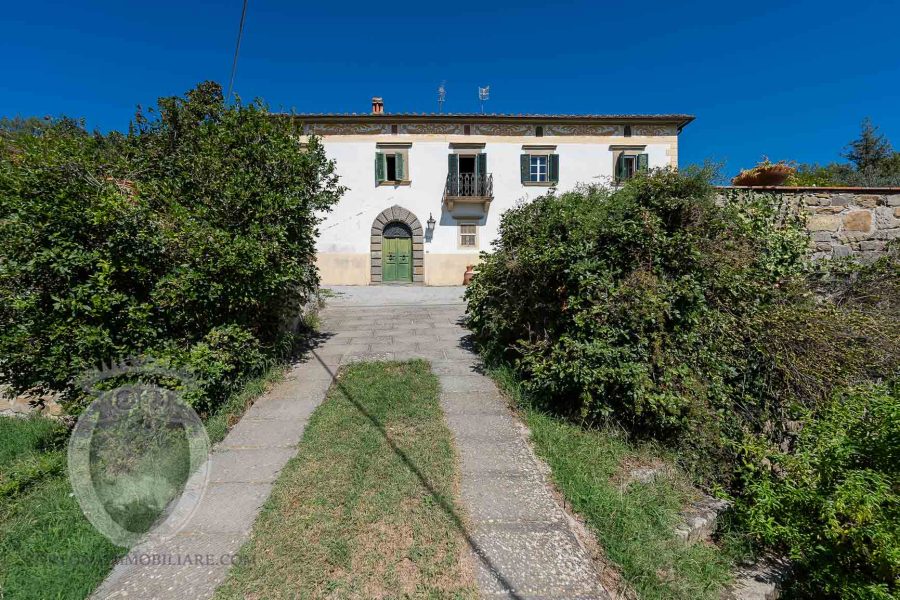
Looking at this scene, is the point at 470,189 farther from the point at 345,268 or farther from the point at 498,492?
the point at 498,492

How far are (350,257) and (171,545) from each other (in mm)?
11405

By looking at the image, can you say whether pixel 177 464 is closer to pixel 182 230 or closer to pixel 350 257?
pixel 182 230

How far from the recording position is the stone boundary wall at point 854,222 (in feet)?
14.2

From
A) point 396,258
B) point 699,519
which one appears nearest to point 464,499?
point 699,519

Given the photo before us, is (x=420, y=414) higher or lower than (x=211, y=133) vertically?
lower

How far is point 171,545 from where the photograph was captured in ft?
5.69

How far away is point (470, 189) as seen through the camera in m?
12.6

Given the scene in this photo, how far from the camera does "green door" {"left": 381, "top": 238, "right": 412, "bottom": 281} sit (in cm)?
1277

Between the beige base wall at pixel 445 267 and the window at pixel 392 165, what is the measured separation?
277 centimetres

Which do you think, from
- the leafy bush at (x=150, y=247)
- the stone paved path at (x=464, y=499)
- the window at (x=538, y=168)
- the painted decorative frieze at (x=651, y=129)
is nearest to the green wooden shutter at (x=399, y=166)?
the window at (x=538, y=168)

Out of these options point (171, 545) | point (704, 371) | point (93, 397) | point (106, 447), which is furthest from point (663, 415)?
point (93, 397)

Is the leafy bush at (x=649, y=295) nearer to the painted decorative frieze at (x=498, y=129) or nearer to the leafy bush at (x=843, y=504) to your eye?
the leafy bush at (x=843, y=504)

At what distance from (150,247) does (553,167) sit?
1226 cm

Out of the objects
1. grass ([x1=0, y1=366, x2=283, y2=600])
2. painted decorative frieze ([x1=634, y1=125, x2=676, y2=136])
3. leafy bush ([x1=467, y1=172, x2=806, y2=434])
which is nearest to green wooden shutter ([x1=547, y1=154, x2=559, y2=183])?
painted decorative frieze ([x1=634, y1=125, x2=676, y2=136])
